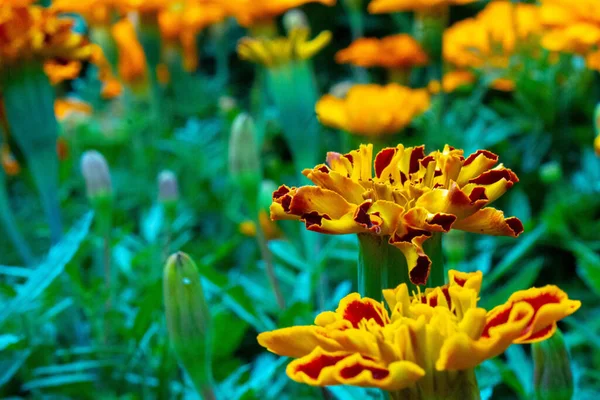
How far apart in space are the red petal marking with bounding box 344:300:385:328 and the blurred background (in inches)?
4.9

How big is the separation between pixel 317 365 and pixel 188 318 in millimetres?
179

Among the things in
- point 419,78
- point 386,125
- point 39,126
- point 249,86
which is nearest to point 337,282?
point 386,125

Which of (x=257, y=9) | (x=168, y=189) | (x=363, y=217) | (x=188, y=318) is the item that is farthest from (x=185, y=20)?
(x=363, y=217)

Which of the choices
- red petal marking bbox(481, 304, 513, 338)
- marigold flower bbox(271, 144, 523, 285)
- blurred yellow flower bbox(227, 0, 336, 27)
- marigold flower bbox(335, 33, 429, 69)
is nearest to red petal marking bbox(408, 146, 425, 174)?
marigold flower bbox(271, 144, 523, 285)

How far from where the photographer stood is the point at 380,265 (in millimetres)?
347

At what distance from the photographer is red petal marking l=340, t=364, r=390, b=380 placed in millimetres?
264

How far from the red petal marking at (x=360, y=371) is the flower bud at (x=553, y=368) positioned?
0.13m

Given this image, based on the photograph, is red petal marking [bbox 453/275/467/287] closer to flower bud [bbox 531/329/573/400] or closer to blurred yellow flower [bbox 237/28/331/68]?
flower bud [bbox 531/329/573/400]

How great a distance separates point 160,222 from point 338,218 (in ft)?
1.76

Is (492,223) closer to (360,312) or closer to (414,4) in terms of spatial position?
(360,312)

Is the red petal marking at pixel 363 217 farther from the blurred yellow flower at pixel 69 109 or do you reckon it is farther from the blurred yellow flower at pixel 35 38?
the blurred yellow flower at pixel 69 109

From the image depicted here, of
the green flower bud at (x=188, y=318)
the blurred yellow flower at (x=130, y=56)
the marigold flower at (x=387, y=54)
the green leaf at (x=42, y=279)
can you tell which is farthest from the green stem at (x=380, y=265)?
the blurred yellow flower at (x=130, y=56)

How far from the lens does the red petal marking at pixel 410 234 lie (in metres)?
0.32

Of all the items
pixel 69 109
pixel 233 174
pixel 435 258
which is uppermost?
pixel 435 258
